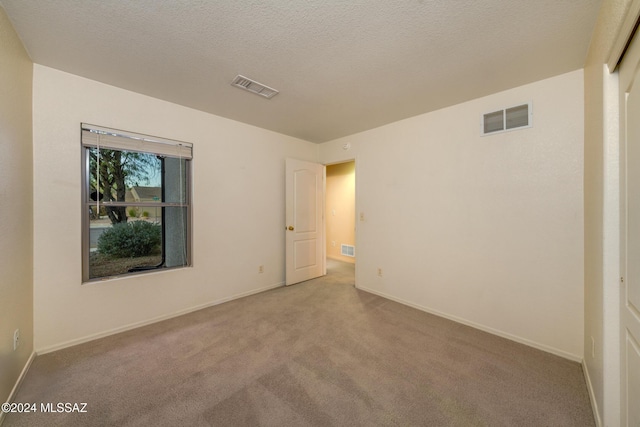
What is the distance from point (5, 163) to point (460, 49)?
3184 mm

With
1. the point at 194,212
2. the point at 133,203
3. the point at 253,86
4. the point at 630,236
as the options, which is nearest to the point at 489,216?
the point at 630,236

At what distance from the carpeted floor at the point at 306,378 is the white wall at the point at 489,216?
35 cm

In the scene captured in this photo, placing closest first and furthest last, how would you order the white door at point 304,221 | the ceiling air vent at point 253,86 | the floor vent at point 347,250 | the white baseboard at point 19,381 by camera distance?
the white baseboard at point 19,381, the ceiling air vent at point 253,86, the white door at point 304,221, the floor vent at point 347,250

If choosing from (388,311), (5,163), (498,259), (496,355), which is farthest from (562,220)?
(5,163)

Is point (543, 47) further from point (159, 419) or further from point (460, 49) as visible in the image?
point (159, 419)

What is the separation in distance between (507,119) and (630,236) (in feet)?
5.42

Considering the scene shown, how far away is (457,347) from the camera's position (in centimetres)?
215

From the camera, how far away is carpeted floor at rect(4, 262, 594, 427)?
56.4 inches

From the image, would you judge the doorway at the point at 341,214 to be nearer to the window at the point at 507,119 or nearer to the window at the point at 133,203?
the window at the point at 507,119

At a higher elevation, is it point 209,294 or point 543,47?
point 543,47

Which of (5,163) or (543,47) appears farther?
(543,47)

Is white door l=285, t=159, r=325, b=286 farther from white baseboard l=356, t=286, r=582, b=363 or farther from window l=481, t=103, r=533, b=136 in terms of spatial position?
window l=481, t=103, r=533, b=136

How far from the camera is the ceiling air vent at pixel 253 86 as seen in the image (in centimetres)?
218

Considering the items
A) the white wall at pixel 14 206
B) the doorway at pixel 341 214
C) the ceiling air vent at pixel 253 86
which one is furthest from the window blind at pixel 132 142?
the doorway at pixel 341 214
